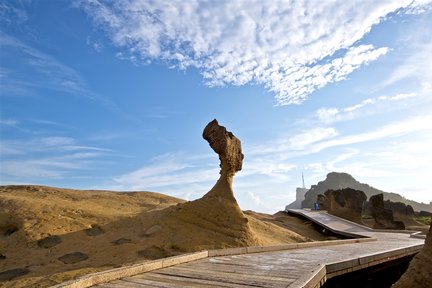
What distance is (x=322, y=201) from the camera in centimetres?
3834

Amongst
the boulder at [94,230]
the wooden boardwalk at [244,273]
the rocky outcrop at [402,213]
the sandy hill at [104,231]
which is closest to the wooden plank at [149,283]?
the wooden boardwalk at [244,273]

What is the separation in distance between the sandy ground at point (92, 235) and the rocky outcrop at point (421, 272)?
798cm

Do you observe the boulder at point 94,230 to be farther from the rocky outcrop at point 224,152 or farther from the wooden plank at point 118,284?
the wooden plank at point 118,284

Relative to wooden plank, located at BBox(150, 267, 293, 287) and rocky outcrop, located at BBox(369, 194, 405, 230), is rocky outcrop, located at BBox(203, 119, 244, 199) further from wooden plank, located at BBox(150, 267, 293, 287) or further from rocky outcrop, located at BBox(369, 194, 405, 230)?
rocky outcrop, located at BBox(369, 194, 405, 230)

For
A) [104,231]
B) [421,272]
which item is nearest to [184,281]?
[421,272]

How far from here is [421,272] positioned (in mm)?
4410

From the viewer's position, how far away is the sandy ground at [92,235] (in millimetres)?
10250

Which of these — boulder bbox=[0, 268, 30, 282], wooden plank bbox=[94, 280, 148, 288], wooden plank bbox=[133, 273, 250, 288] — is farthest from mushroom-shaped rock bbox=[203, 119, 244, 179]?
wooden plank bbox=[94, 280, 148, 288]

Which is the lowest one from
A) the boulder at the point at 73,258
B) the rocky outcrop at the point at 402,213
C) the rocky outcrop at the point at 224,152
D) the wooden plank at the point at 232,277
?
the wooden plank at the point at 232,277

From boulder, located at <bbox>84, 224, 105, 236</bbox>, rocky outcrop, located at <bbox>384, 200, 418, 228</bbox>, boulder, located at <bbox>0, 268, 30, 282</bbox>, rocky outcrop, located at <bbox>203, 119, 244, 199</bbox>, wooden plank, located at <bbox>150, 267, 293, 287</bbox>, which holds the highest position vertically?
rocky outcrop, located at <bbox>203, 119, 244, 199</bbox>

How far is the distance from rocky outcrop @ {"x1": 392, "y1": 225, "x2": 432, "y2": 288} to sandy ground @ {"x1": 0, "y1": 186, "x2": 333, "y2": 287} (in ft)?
26.2

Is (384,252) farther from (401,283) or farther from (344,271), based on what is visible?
(401,283)

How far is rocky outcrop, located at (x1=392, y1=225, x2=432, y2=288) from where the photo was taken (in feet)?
14.2

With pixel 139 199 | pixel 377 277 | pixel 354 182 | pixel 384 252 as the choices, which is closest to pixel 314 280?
pixel 384 252
